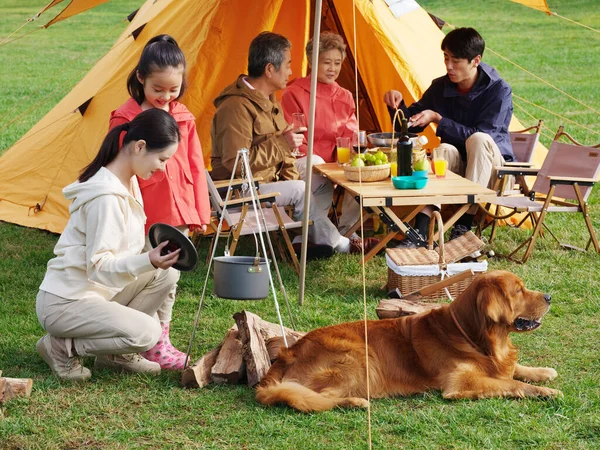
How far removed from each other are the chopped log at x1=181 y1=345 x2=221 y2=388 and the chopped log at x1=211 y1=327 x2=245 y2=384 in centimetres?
4

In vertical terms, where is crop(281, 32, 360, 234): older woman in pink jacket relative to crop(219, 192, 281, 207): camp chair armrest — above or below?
above

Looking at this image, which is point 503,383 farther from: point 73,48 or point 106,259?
point 73,48

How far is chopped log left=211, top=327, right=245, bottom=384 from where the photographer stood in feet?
13.5

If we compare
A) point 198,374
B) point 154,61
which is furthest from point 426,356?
point 154,61

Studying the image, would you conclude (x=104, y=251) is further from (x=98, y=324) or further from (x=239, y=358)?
(x=239, y=358)

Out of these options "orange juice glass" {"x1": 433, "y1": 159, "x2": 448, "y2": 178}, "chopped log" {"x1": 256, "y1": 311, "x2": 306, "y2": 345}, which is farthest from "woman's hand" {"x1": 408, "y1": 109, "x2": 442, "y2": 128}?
"chopped log" {"x1": 256, "y1": 311, "x2": 306, "y2": 345}

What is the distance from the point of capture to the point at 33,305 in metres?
5.25

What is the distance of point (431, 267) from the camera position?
5.22 m

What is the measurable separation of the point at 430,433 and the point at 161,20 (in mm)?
4460

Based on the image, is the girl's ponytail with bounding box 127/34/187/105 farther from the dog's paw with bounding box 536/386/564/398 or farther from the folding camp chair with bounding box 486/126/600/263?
the folding camp chair with bounding box 486/126/600/263

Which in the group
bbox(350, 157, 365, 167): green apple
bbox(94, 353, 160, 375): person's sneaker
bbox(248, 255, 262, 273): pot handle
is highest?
bbox(350, 157, 365, 167): green apple

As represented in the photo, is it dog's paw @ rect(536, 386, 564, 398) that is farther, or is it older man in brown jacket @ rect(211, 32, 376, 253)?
older man in brown jacket @ rect(211, 32, 376, 253)

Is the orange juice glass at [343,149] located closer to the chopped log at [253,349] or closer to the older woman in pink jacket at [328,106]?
the older woman in pink jacket at [328,106]

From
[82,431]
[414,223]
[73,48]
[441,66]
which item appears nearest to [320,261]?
[414,223]
